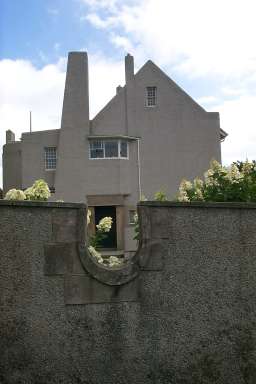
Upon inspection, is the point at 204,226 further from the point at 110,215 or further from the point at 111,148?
the point at 110,215

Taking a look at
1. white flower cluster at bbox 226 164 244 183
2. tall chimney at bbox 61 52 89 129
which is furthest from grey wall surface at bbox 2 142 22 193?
white flower cluster at bbox 226 164 244 183

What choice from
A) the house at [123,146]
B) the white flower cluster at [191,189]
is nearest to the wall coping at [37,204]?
the white flower cluster at [191,189]

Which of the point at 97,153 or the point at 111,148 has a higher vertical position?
the point at 111,148

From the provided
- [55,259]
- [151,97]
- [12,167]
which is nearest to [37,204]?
[55,259]

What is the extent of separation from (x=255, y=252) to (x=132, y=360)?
1.86 meters

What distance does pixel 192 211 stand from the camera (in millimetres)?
5754

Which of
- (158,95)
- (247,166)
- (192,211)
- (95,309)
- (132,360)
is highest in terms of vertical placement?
(158,95)

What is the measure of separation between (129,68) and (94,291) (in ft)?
88.2

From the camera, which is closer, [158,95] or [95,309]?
[95,309]

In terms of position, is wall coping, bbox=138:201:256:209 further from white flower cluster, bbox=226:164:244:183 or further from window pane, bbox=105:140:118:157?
window pane, bbox=105:140:118:157

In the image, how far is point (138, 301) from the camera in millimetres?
5516

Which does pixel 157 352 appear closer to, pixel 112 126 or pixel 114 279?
pixel 114 279

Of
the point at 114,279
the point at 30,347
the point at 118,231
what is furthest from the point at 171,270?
the point at 118,231

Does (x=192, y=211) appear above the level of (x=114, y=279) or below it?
above
